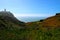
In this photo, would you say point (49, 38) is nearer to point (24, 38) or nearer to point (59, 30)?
point (24, 38)

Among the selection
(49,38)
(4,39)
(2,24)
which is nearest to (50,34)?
(49,38)

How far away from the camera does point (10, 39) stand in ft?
49.9

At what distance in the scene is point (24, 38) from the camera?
15461 mm

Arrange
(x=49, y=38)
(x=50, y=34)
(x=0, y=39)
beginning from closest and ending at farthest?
(x=0, y=39), (x=49, y=38), (x=50, y=34)

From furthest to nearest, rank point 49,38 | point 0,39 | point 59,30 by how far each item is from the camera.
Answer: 1. point 59,30
2. point 49,38
3. point 0,39

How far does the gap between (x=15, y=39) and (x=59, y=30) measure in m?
6.95

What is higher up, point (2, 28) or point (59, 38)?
point (2, 28)

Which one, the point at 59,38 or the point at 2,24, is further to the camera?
the point at 2,24

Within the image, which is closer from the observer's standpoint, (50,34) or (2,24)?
(50,34)

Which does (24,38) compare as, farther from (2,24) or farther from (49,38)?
(2,24)

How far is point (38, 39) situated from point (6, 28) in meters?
6.45

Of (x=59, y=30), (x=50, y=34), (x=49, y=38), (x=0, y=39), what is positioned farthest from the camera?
(x=59, y=30)

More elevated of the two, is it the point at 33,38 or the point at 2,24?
the point at 2,24

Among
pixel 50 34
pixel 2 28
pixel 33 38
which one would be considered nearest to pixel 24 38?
pixel 33 38
